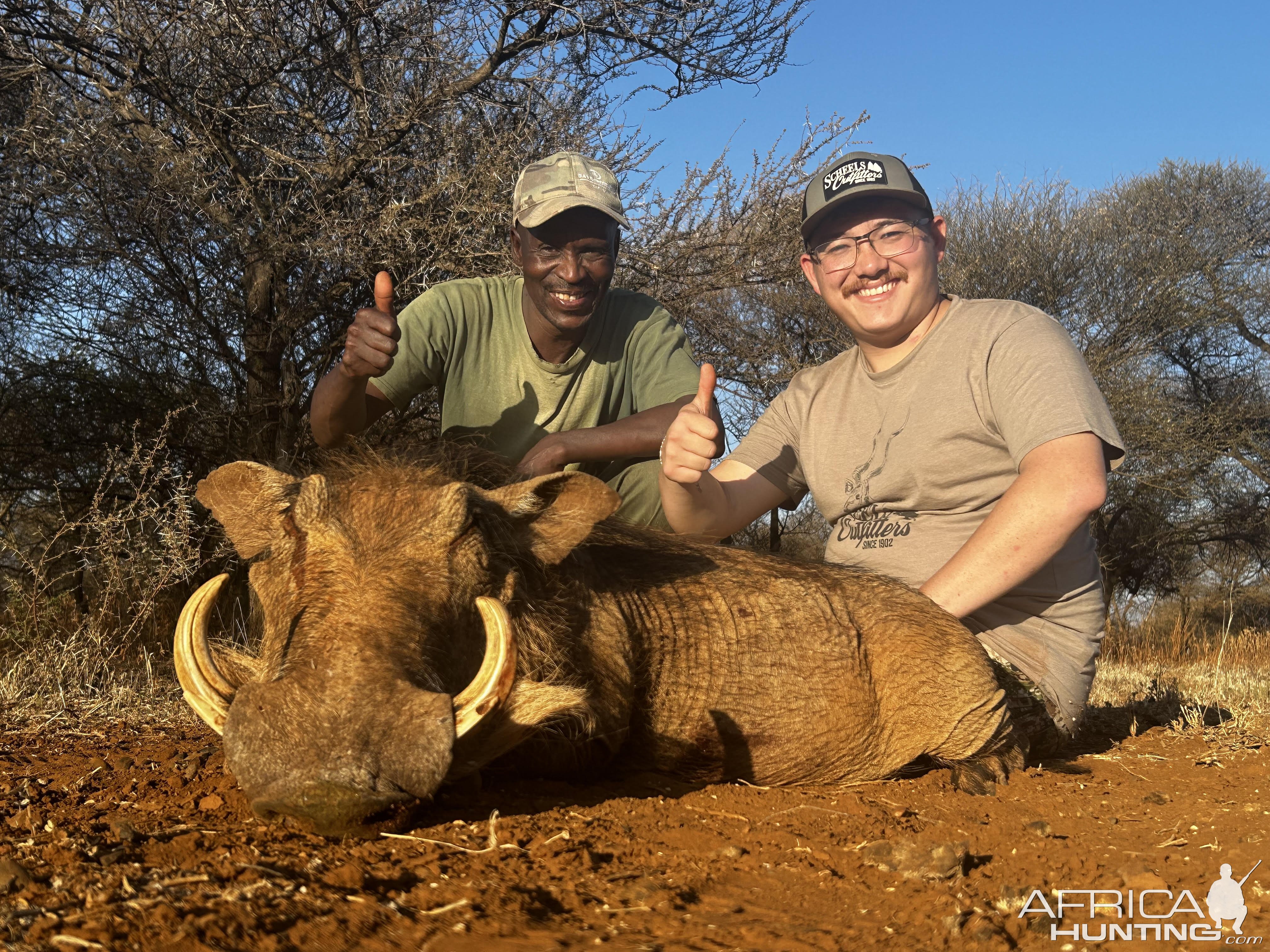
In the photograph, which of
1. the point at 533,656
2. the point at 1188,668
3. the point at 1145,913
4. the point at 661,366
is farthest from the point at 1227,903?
the point at 1188,668

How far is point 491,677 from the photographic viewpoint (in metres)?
2.22

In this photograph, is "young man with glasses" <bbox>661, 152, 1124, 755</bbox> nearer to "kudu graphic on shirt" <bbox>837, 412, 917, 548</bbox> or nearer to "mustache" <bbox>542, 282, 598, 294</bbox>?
"kudu graphic on shirt" <bbox>837, 412, 917, 548</bbox>

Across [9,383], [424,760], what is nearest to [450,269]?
[9,383]

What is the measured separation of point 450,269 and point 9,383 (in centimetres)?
304

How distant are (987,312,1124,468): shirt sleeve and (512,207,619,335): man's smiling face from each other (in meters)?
1.63

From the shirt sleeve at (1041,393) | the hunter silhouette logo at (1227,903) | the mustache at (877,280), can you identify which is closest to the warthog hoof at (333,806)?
the hunter silhouette logo at (1227,903)

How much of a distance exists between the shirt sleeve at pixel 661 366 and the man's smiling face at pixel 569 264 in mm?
362

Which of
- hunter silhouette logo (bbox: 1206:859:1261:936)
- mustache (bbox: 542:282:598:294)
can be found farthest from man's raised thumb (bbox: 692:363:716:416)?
hunter silhouette logo (bbox: 1206:859:1261:936)

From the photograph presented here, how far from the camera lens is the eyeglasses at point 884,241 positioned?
378 centimetres

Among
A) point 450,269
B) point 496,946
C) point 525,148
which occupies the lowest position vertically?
point 496,946

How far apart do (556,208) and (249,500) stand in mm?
1943

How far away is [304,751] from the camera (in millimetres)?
1975

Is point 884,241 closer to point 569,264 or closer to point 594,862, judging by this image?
point 569,264

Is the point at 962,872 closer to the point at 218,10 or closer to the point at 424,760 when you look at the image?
the point at 424,760
